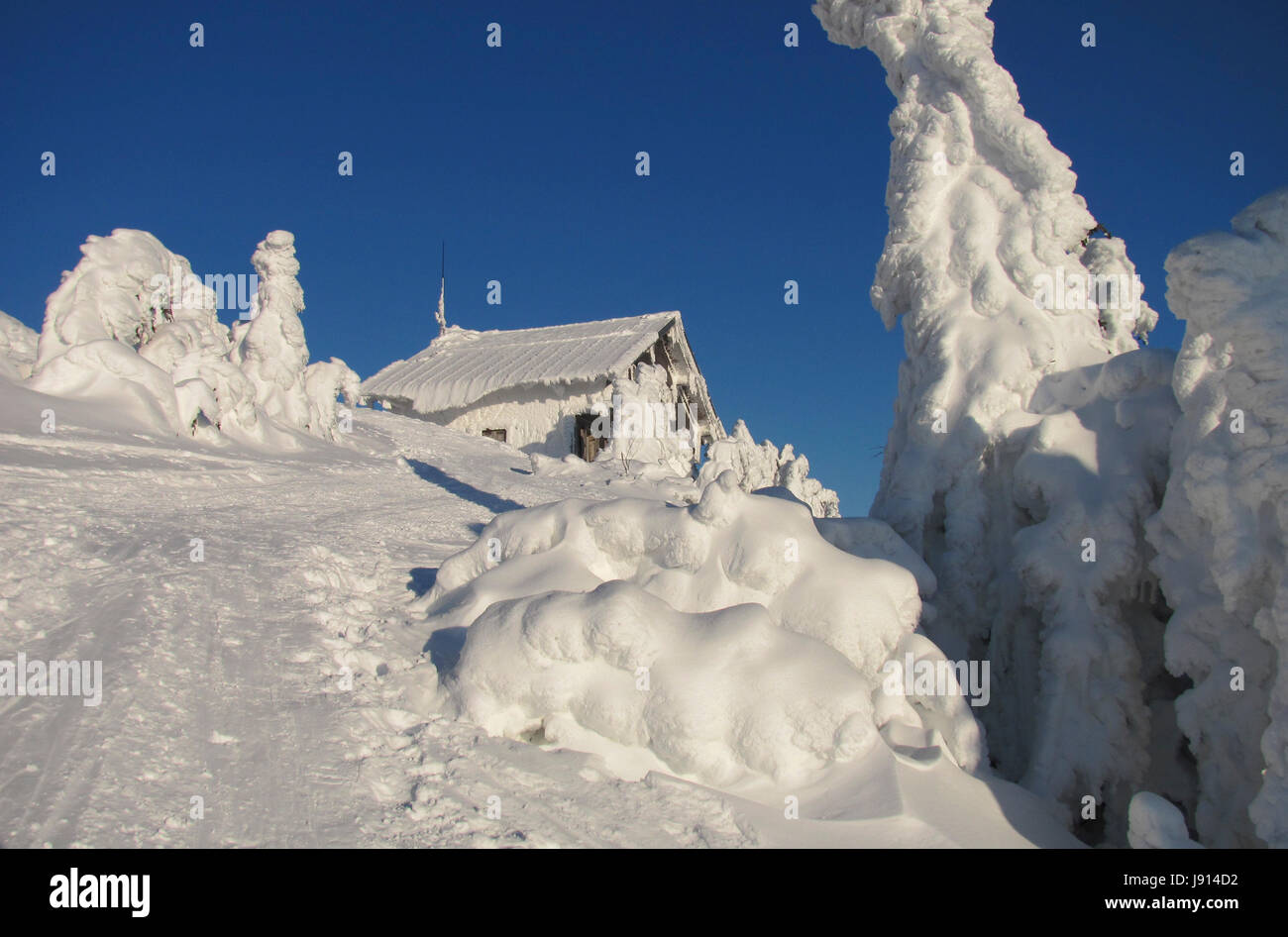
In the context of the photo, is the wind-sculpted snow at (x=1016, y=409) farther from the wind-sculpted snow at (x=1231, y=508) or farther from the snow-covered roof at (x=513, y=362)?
the snow-covered roof at (x=513, y=362)

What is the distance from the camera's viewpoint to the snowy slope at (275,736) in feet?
11.6

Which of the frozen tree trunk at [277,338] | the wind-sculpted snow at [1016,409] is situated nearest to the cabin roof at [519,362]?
the frozen tree trunk at [277,338]

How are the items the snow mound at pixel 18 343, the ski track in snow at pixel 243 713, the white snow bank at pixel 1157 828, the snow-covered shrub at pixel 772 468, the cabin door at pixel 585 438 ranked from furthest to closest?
the cabin door at pixel 585 438
the snow-covered shrub at pixel 772 468
the snow mound at pixel 18 343
the white snow bank at pixel 1157 828
the ski track in snow at pixel 243 713

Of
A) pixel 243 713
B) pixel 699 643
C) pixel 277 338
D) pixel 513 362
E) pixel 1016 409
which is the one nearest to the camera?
pixel 243 713

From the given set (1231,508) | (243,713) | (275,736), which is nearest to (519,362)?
(243,713)

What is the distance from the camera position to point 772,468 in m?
20.0

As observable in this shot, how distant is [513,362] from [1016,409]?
688 inches

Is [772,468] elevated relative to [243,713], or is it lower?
elevated

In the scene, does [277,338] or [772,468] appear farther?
[772,468]

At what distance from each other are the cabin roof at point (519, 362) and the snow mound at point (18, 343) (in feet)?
30.1

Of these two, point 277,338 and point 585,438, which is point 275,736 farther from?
point 585,438

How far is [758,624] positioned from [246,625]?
340cm
